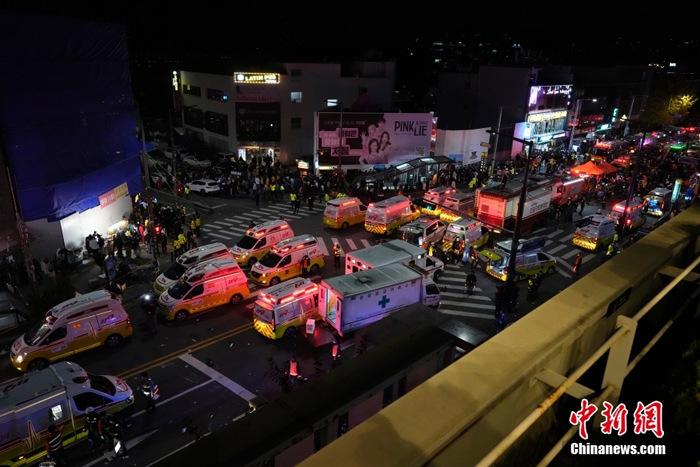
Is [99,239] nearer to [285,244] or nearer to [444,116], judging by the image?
[285,244]

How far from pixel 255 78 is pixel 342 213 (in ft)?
72.0

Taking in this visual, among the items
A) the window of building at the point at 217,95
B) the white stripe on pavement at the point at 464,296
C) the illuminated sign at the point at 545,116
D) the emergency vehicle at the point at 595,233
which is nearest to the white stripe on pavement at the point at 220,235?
the white stripe on pavement at the point at 464,296

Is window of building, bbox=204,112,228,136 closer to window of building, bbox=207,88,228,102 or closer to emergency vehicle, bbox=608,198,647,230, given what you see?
window of building, bbox=207,88,228,102

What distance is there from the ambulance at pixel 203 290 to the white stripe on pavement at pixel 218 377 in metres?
2.93

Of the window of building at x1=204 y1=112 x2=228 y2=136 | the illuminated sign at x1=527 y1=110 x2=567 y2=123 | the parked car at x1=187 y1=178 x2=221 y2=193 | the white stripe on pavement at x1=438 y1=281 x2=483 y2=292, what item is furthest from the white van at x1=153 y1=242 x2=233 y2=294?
the illuminated sign at x1=527 y1=110 x2=567 y2=123

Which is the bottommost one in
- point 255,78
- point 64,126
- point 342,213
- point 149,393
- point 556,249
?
point 556,249

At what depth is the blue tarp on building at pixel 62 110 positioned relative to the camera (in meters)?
22.5

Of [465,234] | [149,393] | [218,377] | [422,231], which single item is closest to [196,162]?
[422,231]

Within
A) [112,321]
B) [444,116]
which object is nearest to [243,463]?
[112,321]

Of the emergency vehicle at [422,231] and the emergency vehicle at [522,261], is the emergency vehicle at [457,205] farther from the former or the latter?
the emergency vehicle at [522,261]

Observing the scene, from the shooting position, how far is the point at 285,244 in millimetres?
24703

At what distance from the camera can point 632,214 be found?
33.1 m

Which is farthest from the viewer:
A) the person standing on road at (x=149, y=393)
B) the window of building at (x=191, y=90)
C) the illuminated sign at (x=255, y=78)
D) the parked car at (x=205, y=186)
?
the window of building at (x=191, y=90)

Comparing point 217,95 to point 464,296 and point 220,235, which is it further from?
point 464,296
